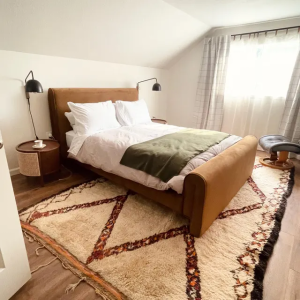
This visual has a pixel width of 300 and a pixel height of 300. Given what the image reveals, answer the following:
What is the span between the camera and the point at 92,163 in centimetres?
228

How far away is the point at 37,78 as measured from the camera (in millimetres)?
2510

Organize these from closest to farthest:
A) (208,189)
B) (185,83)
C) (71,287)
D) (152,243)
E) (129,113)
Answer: (71,287), (208,189), (152,243), (129,113), (185,83)

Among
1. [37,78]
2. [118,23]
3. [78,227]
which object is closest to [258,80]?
[118,23]

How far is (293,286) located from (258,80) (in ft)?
10.9

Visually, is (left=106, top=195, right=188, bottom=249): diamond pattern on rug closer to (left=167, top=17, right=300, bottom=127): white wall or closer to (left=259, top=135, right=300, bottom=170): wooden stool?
(left=259, top=135, right=300, bottom=170): wooden stool

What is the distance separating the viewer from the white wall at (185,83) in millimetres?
4180

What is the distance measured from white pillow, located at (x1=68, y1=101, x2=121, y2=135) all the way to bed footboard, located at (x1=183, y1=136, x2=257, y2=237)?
1544 millimetres

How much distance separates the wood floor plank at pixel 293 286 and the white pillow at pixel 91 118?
2.32 m

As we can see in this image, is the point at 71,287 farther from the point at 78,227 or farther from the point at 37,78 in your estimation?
the point at 37,78

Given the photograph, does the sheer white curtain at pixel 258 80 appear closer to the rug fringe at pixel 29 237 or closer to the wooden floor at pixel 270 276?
the wooden floor at pixel 270 276

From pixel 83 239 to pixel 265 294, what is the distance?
1285 mm

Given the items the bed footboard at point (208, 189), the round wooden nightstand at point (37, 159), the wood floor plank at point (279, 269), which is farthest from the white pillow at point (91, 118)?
the wood floor plank at point (279, 269)

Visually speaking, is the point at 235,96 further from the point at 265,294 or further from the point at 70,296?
the point at 70,296

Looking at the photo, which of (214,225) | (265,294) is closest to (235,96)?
(214,225)
